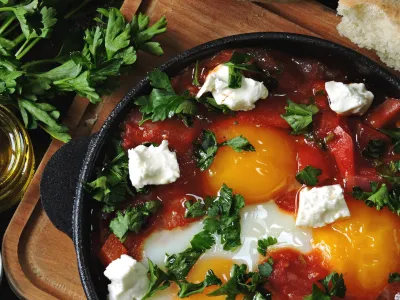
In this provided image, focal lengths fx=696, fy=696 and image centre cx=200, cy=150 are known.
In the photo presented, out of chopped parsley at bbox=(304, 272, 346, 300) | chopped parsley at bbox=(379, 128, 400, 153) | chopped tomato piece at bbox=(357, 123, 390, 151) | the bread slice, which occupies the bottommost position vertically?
chopped parsley at bbox=(304, 272, 346, 300)

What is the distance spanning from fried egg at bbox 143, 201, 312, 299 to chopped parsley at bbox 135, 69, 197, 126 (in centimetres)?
45

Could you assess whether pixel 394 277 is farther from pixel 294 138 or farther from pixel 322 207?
pixel 294 138

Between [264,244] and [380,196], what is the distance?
1.60 ft

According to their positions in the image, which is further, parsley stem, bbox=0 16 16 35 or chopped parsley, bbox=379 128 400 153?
parsley stem, bbox=0 16 16 35

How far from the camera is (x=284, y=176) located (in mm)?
2818

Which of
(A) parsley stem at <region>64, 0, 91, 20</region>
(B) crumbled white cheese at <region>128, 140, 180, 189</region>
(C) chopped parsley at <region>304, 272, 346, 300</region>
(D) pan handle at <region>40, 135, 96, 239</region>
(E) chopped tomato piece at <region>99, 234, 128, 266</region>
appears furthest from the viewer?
(A) parsley stem at <region>64, 0, 91, 20</region>

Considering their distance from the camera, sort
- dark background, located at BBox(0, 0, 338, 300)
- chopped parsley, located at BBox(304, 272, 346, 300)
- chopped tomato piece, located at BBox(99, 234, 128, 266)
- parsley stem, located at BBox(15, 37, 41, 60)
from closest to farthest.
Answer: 1. chopped parsley, located at BBox(304, 272, 346, 300)
2. chopped tomato piece, located at BBox(99, 234, 128, 266)
3. parsley stem, located at BBox(15, 37, 41, 60)
4. dark background, located at BBox(0, 0, 338, 300)

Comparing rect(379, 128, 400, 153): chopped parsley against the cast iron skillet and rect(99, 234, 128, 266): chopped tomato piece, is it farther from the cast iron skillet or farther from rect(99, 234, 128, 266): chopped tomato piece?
rect(99, 234, 128, 266): chopped tomato piece

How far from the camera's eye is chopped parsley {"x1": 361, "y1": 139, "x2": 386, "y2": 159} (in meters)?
2.82

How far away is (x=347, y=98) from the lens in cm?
275

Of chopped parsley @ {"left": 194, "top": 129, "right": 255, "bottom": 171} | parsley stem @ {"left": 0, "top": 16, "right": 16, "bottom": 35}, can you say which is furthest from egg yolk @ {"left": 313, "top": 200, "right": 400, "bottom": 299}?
parsley stem @ {"left": 0, "top": 16, "right": 16, "bottom": 35}

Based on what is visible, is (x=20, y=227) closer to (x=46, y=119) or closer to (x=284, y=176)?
(x=46, y=119)

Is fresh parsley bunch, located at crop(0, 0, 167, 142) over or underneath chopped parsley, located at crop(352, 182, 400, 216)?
underneath

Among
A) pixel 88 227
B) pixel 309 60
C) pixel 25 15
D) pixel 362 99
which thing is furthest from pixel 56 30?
pixel 362 99
